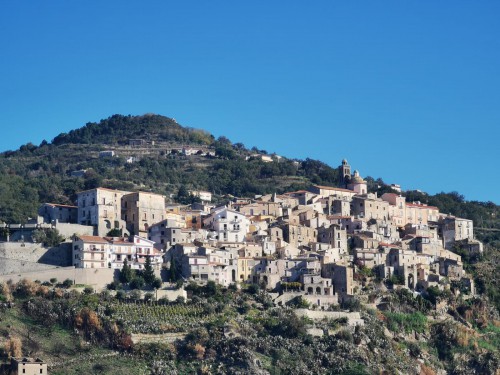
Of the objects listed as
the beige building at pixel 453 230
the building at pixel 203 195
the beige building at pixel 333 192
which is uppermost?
the building at pixel 203 195

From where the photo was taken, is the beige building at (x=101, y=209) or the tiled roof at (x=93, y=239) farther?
the beige building at (x=101, y=209)

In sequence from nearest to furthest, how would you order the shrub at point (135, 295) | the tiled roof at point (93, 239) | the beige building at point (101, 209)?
1. the shrub at point (135, 295)
2. the tiled roof at point (93, 239)
3. the beige building at point (101, 209)

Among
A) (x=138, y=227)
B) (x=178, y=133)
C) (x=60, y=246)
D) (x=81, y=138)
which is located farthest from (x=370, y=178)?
(x=60, y=246)

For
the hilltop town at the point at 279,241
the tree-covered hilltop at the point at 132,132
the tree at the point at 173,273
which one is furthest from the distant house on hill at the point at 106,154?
the tree at the point at 173,273

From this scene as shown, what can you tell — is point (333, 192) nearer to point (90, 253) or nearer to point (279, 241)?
point (279, 241)

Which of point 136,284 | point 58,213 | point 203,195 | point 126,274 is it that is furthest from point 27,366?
point 203,195

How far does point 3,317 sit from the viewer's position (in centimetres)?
5759

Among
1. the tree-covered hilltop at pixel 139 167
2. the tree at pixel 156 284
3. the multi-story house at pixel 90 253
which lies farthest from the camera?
the tree-covered hilltop at pixel 139 167

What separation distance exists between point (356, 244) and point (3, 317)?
25.5 meters

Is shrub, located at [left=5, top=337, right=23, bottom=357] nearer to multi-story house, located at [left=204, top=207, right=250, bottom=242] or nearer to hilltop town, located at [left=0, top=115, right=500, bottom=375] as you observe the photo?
hilltop town, located at [left=0, top=115, right=500, bottom=375]

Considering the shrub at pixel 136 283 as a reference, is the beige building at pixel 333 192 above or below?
above

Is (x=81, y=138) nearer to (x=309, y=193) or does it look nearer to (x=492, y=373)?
(x=309, y=193)

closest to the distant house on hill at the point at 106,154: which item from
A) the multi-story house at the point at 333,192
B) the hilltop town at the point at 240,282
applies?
the hilltop town at the point at 240,282

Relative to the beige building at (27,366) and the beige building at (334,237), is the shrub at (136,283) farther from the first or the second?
the beige building at (334,237)
